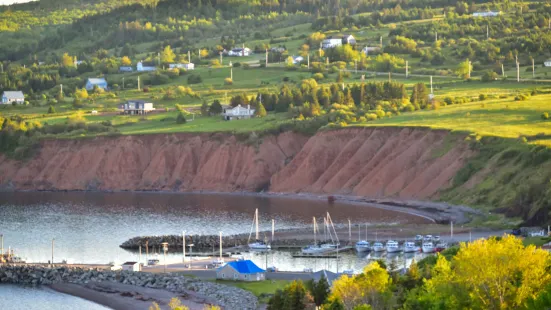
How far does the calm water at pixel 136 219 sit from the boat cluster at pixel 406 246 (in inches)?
59.6

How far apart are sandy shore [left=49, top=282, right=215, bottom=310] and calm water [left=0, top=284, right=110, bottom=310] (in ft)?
2.18

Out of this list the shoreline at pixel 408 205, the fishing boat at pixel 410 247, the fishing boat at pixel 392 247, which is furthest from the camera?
the shoreline at pixel 408 205

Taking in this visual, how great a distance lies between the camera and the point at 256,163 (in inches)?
5586

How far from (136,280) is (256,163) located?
5459cm

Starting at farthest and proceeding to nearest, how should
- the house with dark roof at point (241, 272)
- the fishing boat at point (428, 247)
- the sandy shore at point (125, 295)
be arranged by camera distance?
the fishing boat at point (428, 247), the house with dark roof at point (241, 272), the sandy shore at point (125, 295)

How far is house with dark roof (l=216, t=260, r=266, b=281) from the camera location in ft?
286

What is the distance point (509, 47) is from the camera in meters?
176

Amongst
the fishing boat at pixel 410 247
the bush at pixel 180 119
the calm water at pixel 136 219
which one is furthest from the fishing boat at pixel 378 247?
the bush at pixel 180 119

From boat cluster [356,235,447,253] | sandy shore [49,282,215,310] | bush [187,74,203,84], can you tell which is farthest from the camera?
bush [187,74,203,84]

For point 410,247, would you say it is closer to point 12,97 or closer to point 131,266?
point 131,266

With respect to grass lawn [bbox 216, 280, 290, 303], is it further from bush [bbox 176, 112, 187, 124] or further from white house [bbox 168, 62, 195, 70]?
white house [bbox 168, 62, 195, 70]

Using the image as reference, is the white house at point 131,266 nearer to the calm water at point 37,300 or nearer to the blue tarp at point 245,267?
the calm water at point 37,300

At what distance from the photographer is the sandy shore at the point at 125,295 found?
268ft

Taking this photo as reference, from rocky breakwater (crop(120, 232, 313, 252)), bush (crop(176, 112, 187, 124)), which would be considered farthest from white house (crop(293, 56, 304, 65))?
rocky breakwater (crop(120, 232, 313, 252))
